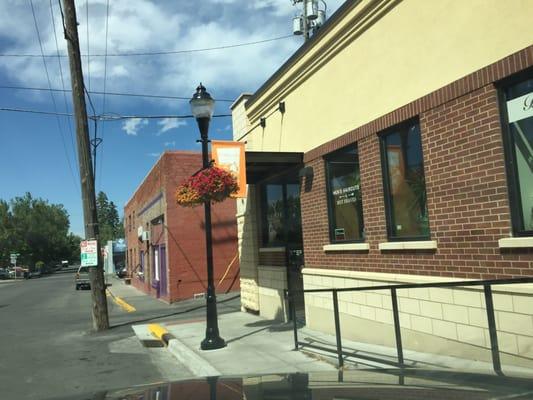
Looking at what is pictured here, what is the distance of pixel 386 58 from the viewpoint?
8023 millimetres

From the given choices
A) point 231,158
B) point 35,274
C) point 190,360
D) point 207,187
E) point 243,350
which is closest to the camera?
point 190,360

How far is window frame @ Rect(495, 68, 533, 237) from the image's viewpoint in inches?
229

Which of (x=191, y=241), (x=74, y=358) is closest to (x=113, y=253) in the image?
(x=191, y=241)

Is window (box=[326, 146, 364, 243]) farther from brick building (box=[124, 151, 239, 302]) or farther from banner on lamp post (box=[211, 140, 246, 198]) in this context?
brick building (box=[124, 151, 239, 302])

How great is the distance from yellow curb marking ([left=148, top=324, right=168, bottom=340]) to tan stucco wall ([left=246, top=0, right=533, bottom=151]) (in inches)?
191

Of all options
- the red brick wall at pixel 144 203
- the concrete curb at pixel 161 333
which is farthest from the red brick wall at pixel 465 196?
the red brick wall at pixel 144 203

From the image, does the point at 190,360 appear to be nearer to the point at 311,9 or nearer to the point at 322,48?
the point at 322,48

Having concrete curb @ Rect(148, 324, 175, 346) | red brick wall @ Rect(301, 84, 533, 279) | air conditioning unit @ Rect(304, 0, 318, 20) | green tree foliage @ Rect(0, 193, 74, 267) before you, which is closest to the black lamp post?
concrete curb @ Rect(148, 324, 175, 346)

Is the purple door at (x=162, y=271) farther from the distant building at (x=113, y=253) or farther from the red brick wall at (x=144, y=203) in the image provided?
the distant building at (x=113, y=253)

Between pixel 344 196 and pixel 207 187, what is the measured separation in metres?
2.40

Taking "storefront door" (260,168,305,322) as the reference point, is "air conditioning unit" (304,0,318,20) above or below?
above

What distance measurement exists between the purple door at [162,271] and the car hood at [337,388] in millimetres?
20536

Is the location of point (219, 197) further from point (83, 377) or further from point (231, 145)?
point (83, 377)

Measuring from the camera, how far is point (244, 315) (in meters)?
14.2
